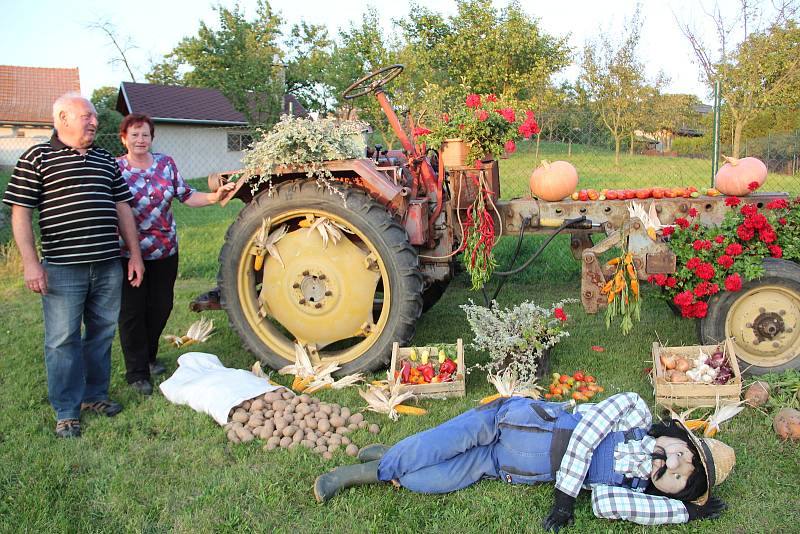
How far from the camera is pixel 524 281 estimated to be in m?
7.01

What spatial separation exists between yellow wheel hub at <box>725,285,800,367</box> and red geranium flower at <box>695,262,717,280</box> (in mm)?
292

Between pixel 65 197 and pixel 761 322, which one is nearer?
pixel 65 197

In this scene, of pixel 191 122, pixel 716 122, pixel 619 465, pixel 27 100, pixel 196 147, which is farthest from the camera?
pixel 27 100

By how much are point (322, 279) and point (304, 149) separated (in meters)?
0.91

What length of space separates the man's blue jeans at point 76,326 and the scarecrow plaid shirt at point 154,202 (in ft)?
1.42

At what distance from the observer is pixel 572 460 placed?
2887 millimetres

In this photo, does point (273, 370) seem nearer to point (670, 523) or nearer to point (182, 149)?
point (670, 523)

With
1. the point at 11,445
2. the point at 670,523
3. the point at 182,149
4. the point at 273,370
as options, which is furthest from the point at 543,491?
the point at 182,149

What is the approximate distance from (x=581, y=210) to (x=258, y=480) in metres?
3.01

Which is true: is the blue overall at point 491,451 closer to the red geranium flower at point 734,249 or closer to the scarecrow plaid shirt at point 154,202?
the red geranium flower at point 734,249

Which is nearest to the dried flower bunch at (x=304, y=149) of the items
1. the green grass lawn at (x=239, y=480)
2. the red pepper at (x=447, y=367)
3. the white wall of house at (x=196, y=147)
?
the red pepper at (x=447, y=367)

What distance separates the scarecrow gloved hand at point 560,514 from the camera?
2.78 meters

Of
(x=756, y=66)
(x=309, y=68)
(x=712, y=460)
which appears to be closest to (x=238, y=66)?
(x=309, y=68)

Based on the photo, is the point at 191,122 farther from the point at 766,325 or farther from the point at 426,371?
the point at 766,325
